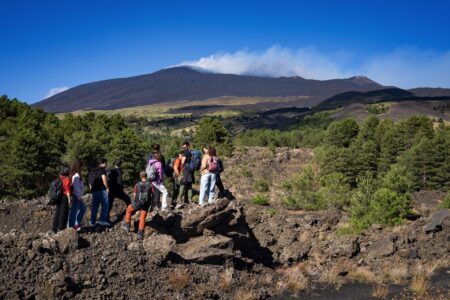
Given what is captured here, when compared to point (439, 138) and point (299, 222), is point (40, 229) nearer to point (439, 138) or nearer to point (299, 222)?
point (299, 222)

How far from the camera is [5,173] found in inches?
1330

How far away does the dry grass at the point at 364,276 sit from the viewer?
48.7 feet

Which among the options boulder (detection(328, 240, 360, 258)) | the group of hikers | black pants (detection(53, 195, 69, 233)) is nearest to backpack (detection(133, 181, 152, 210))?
the group of hikers

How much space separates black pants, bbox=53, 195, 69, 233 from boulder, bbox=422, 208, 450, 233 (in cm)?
1453

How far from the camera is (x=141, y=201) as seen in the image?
39.7ft

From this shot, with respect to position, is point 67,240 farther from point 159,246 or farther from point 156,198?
point 156,198

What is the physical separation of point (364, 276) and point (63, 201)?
31.4 feet

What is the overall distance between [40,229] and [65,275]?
19.6 ft

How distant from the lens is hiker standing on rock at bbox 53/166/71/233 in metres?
11.6

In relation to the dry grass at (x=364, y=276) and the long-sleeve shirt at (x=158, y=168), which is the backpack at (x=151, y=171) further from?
the dry grass at (x=364, y=276)

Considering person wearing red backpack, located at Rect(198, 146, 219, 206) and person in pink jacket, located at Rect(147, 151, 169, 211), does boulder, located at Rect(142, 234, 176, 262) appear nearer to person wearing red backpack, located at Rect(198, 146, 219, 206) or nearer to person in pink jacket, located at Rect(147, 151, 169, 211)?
person in pink jacket, located at Rect(147, 151, 169, 211)

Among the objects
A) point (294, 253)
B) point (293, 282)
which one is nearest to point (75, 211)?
point (293, 282)

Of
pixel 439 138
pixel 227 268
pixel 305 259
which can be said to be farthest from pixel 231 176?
pixel 227 268

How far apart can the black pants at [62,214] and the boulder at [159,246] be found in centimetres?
212
